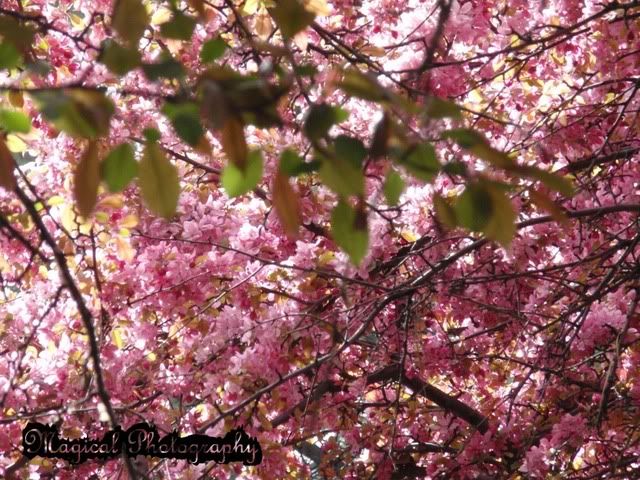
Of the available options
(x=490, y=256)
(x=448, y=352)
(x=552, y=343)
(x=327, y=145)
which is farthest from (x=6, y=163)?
(x=448, y=352)

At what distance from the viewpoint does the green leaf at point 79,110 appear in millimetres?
844

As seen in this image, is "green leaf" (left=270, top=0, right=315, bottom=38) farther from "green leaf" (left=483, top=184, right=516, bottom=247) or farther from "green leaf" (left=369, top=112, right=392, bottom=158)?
"green leaf" (left=483, top=184, right=516, bottom=247)

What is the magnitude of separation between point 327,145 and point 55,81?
2.76 metres

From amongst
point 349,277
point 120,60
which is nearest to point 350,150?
point 120,60

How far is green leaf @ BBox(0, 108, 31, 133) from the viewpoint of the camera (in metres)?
1.01

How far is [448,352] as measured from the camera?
387cm

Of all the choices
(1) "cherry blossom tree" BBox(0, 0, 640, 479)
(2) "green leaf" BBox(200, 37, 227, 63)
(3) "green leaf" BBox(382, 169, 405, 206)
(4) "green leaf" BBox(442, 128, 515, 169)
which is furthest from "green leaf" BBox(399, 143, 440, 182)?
(1) "cherry blossom tree" BBox(0, 0, 640, 479)

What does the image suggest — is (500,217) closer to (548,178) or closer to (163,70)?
(548,178)

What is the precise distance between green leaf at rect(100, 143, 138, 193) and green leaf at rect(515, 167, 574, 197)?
0.39 m

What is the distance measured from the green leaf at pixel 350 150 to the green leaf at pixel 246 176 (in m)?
0.12

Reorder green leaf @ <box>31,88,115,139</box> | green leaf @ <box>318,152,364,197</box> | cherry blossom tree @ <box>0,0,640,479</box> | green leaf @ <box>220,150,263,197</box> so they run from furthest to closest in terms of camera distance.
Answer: cherry blossom tree @ <box>0,0,640,479</box> < green leaf @ <box>220,150,263,197</box> < green leaf @ <box>318,152,364,197</box> < green leaf @ <box>31,88,115,139</box>

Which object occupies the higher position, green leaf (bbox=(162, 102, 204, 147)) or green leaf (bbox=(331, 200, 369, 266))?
green leaf (bbox=(162, 102, 204, 147))

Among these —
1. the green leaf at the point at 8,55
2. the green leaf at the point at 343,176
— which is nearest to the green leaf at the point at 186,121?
the green leaf at the point at 343,176

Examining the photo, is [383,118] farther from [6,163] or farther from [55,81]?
[55,81]
